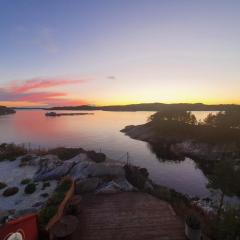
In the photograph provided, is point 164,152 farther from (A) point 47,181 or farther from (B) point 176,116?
(A) point 47,181

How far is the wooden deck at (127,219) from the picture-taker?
17.7m

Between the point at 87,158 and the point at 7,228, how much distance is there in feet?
95.7

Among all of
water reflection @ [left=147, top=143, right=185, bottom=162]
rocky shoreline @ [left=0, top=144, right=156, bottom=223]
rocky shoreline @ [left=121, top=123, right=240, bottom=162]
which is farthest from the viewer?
water reflection @ [left=147, top=143, right=185, bottom=162]

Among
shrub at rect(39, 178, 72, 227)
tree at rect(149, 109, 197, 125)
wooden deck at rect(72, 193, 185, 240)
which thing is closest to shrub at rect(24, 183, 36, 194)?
shrub at rect(39, 178, 72, 227)

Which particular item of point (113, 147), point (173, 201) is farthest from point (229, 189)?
point (113, 147)

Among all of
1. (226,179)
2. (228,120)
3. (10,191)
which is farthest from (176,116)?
(10,191)

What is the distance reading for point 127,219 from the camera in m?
19.7

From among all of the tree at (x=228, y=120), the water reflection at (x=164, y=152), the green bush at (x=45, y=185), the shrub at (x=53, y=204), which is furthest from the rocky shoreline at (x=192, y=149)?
the shrub at (x=53, y=204)

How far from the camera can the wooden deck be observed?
1766cm

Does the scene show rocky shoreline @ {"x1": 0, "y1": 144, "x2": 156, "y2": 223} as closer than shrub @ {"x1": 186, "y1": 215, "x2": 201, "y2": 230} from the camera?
No

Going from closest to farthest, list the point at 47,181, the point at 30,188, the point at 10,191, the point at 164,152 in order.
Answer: the point at 30,188, the point at 10,191, the point at 47,181, the point at 164,152

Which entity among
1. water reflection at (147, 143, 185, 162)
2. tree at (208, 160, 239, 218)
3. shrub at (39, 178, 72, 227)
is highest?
tree at (208, 160, 239, 218)

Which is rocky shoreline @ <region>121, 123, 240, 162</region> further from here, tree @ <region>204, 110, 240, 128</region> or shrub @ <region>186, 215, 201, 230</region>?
shrub @ <region>186, 215, 201, 230</region>

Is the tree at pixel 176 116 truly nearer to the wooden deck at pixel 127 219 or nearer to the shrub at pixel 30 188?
the shrub at pixel 30 188
